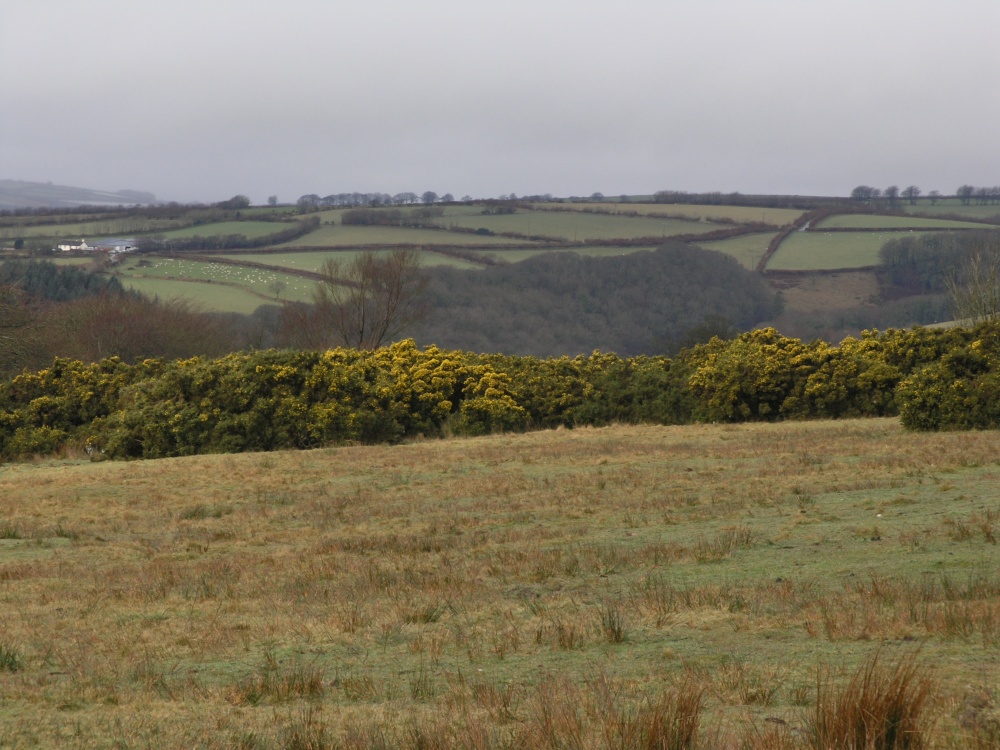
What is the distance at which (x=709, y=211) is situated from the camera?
4783 inches

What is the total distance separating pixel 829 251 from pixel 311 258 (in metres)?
54.7

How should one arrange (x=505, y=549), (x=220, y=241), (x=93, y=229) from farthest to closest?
(x=93, y=229) → (x=220, y=241) → (x=505, y=549)

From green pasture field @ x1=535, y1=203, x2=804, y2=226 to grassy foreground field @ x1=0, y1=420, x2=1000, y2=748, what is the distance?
337 feet

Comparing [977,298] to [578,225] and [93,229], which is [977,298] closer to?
[578,225]

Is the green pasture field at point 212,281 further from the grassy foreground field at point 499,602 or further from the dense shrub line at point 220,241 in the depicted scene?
the grassy foreground field at point 499,602

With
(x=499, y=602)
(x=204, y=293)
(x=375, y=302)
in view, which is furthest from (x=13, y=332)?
(x=204, y=293)

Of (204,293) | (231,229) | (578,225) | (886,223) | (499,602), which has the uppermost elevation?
(886,223)

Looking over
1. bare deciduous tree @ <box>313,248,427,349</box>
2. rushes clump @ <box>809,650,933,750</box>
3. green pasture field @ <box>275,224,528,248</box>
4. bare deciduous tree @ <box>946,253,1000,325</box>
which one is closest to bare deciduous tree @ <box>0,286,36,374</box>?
bare deciduous tree @ <box>313,248,427,349</box>

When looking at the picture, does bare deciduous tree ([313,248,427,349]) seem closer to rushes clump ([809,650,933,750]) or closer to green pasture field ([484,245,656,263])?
green pasture field ([484,245,656,263])

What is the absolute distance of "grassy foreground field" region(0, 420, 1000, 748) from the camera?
5.76 m

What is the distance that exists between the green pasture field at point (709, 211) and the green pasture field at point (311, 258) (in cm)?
3199

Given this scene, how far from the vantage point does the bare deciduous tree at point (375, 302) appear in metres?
56.5

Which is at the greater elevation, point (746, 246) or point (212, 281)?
point (746, 246)

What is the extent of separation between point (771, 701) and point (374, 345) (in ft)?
170
